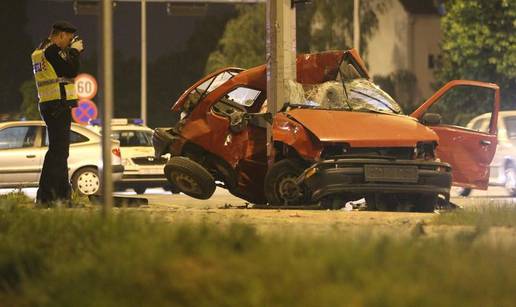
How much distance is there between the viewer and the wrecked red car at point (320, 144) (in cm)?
1244

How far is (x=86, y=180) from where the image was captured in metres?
20.3

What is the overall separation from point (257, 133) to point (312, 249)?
7115 mm

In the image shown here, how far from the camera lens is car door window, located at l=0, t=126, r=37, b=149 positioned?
19.9 meters

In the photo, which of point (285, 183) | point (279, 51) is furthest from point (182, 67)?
point (285, 183)

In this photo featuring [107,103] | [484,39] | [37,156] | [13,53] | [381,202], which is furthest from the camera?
[13,53]

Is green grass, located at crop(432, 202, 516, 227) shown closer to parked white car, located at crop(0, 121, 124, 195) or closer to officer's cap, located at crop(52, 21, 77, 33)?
officer's cap, located at crop(52, 21, 77, 33)

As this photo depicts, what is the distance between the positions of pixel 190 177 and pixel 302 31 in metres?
41.6

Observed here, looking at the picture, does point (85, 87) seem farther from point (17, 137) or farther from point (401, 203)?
point (401, 203)

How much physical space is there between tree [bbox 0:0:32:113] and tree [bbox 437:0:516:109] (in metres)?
44.4

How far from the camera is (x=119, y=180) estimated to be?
69.4 ft

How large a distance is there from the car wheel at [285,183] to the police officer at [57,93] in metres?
2.38

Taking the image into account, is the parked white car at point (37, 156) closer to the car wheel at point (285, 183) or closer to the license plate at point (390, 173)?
the car wheel at point (285, 183)

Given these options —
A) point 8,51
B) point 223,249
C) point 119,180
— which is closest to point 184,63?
point 8,51

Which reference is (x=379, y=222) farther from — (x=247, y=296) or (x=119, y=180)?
(x=119, y=180)
